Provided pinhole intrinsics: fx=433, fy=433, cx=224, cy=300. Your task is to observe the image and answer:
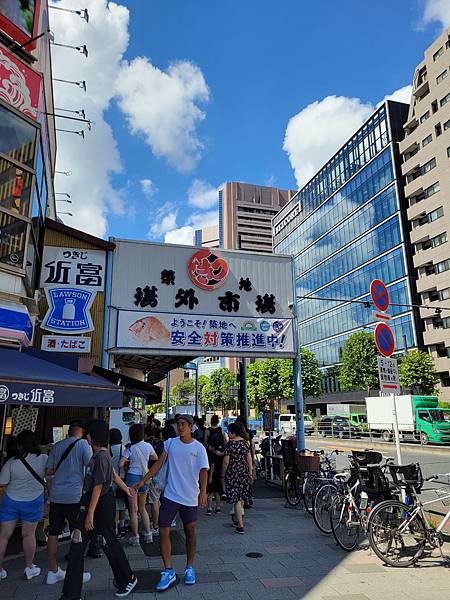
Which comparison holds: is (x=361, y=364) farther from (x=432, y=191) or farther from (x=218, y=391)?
(x=218, y=391)

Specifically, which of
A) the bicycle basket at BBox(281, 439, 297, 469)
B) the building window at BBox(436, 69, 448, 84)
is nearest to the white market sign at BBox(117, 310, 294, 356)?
the bicycle basket at BBox(281, 439, 297, 469)

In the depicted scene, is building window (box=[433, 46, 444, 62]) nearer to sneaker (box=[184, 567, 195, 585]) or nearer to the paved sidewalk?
the paved sidewalk

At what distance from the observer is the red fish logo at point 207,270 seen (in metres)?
11.8

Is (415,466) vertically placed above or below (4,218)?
below

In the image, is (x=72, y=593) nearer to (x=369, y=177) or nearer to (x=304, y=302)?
(x=369, y=177)

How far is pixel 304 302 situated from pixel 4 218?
6453 cm

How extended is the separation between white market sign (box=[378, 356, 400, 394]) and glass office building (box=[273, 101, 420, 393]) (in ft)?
116

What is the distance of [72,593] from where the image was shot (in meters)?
4.27

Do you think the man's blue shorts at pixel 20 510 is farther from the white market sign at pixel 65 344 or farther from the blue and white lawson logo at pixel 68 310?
the blue and white lawson logo at pixel 68 310

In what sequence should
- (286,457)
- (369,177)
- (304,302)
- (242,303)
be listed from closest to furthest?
(286,457)
(242,303)
(369,177)
(304,302)

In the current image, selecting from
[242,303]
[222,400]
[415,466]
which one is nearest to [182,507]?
[415,466]

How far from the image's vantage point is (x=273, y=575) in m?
5.27

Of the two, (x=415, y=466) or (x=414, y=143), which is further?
(x=414, y=143)

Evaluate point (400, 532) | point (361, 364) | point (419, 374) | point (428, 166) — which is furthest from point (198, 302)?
point (428, 166)
